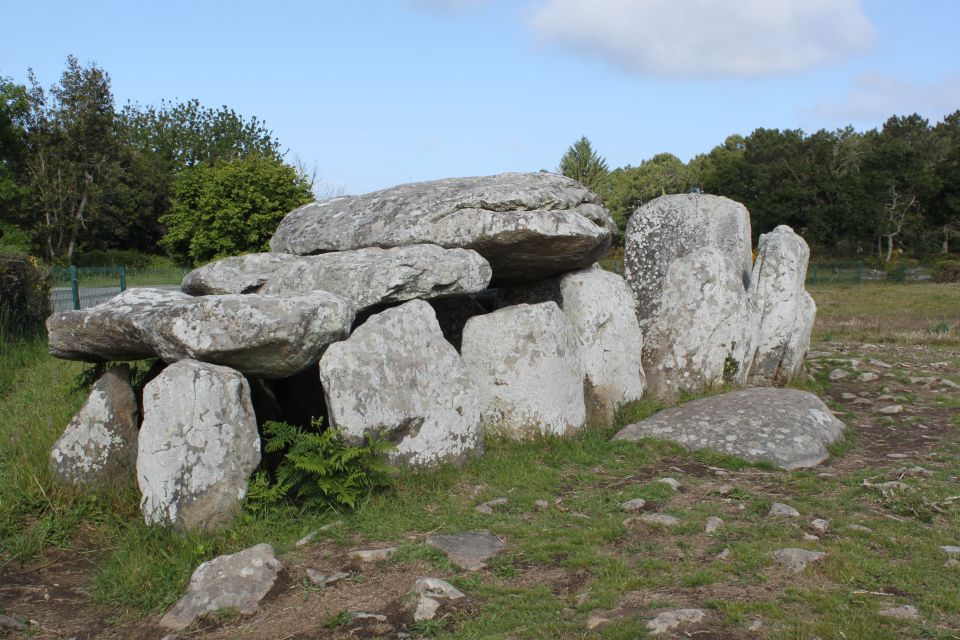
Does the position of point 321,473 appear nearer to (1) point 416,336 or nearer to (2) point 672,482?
(1) point 416,336

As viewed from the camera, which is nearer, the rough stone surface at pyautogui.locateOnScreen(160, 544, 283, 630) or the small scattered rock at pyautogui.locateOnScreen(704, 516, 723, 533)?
the rough stone surface at pyautogui.locateOnScreen(160, 544, 283, 630)

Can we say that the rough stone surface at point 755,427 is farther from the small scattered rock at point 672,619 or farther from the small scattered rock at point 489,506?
the small scattered rock at point 672,619

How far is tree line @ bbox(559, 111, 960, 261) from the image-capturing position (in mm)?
42469

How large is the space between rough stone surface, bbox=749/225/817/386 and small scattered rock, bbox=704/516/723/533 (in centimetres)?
506

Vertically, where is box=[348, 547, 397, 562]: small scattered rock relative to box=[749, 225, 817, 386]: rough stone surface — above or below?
below

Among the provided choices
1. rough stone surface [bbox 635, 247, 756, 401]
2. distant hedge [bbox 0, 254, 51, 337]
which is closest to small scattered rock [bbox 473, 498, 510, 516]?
rough stone surface [bbox 635, 247, 756, 401]

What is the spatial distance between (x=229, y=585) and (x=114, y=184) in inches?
1414

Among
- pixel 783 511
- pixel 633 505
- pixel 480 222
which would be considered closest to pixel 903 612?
pixel 783 511

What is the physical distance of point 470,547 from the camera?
563 cm

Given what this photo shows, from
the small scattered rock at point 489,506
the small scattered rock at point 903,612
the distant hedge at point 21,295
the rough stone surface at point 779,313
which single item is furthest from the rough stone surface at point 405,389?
the distant hedge at point 21,295

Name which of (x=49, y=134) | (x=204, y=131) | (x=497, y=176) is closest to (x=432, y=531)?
(x=497, y=176)

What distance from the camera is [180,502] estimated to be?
19.7ft

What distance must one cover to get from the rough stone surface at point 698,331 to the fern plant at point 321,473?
170 inches

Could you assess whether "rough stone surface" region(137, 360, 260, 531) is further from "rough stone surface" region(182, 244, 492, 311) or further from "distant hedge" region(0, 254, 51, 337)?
"distant hedge" region(0, 254, 51, 337)
